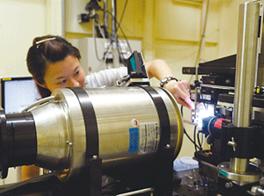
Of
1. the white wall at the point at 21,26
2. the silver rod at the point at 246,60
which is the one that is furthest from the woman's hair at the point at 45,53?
the white wall at the point at 21,26

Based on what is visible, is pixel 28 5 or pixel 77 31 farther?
pixel 77 31

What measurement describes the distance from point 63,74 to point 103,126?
0.66m

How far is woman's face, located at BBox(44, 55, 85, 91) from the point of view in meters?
1.18

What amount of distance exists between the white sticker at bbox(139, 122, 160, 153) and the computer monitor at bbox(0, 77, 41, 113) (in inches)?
49.5

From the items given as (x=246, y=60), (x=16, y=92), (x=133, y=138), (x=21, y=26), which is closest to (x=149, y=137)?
(x=133, y=138)

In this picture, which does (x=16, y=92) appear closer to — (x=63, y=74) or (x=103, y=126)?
(x=63, y=74)

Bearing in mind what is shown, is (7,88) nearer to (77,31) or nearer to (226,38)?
(77,31)

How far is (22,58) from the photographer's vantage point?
2258mm

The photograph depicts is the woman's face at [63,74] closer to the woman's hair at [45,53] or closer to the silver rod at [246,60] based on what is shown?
the woman's hair at [45,53]

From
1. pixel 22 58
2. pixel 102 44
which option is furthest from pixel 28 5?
pixel 102 44

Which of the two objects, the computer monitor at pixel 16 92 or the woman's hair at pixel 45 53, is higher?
the woman's hair at pixel 45 53

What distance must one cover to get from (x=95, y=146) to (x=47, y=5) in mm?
1967

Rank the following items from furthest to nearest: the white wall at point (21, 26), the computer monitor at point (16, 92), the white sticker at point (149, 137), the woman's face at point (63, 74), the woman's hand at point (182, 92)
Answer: the white wall at point (21, 26)
the computer monitor at point (16, 92)
the woman's face at point (63, 74)
the woman's hand at point (182, 92)
the white sticker at point (149, 137)

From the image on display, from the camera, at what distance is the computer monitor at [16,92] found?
69.2 inches
